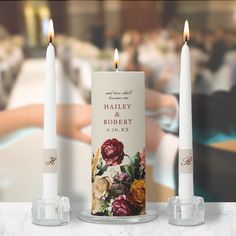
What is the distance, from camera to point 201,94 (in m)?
0.92

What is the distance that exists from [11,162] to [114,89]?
225 mm

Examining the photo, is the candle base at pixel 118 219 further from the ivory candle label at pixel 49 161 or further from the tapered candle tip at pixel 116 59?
the tapered candle tip at pixel 116 59

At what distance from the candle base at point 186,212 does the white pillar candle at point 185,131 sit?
0.01 meters

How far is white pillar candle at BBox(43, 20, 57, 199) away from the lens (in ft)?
2.71

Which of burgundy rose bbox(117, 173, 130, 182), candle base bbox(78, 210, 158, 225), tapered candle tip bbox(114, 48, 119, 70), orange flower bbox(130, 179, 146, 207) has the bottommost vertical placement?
candle base bbox(78, 210, 158, 225)

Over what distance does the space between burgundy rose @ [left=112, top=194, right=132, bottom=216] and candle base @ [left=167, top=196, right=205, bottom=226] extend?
A: 0.20 feet

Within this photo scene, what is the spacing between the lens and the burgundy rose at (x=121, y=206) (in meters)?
0.83

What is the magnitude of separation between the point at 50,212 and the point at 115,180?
102 millimetres

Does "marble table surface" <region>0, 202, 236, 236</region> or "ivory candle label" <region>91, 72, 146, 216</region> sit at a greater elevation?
"ivory candle label" <region>91, 72, 146, 216</region>

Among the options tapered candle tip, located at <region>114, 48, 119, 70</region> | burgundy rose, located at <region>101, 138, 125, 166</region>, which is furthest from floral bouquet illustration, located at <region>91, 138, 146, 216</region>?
tapered candle tip, located at <region>114, 48, 119, 70</region>

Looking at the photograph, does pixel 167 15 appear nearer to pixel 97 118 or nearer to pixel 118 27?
pixel 118 27

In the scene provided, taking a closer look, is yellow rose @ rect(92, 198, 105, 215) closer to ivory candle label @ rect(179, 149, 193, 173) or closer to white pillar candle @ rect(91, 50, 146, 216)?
white pillar candle @ rect(91, 50, 146, 216)

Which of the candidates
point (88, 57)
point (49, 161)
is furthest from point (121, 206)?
point (88, 57)

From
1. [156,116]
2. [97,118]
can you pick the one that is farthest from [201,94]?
[97,118]
